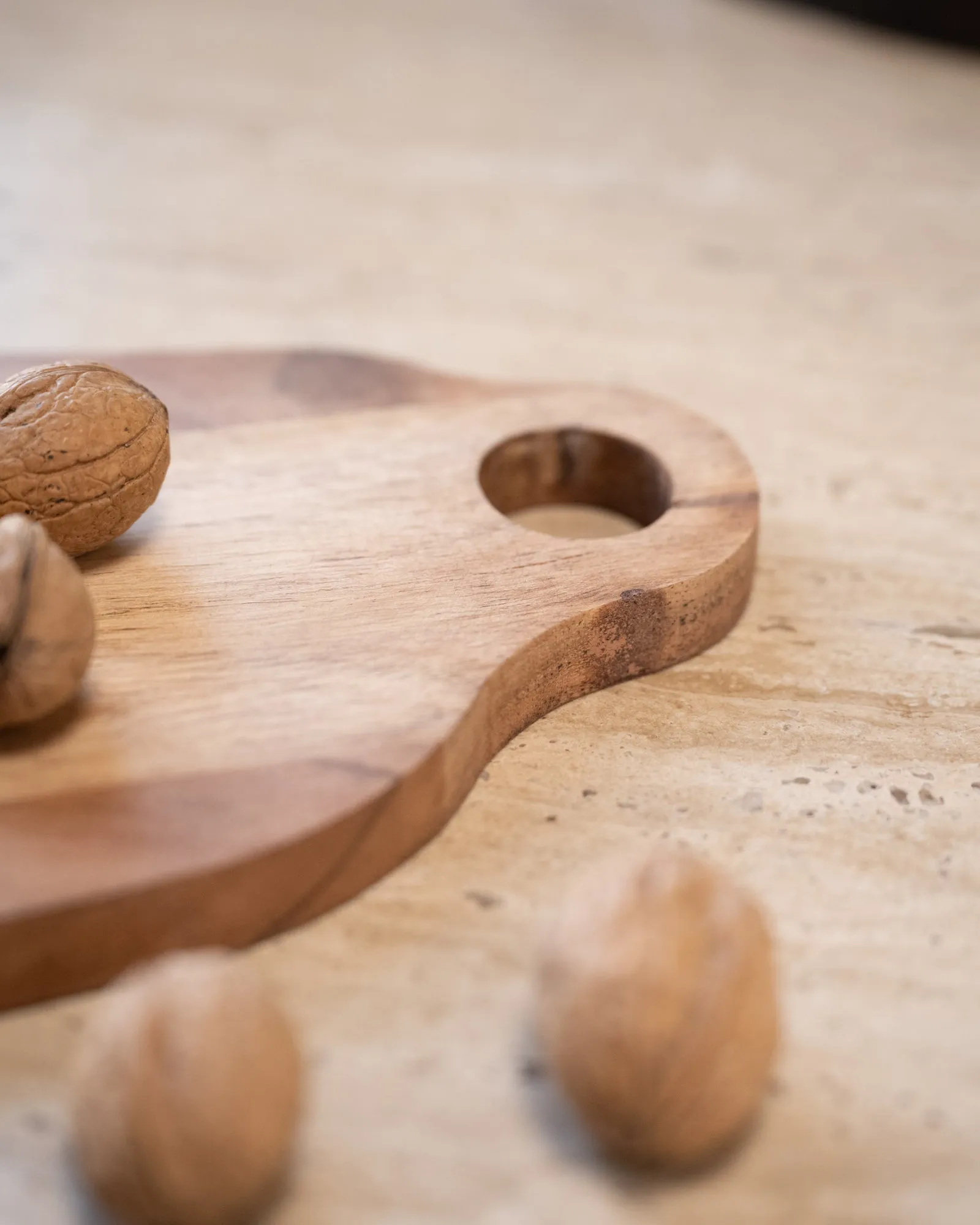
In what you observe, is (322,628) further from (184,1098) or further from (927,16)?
(927,16)

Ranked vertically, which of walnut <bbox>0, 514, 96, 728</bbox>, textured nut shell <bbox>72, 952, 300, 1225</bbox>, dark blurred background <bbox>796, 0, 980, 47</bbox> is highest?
dark blurred background <bbox>796, 0, 980, 47</bbox>

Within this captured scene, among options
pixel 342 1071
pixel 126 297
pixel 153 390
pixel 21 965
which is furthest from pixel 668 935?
pixel 126 297

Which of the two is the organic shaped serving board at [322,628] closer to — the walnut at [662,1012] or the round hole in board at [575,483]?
the round hole in board at [575,483]

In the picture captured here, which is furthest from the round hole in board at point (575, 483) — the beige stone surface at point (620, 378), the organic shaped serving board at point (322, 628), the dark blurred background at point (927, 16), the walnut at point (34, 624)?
the dark blurred background at point (927, 16)

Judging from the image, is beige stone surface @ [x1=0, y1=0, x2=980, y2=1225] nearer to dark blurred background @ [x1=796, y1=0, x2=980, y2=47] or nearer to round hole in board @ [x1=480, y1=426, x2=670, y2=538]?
dark blurred background @ [x1=796, y1=0, x2=980, y2=47]

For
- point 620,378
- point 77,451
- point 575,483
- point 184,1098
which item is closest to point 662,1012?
point 184,1098

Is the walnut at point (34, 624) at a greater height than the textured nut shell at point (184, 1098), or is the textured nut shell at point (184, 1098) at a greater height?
the walnut at point (34, 624)

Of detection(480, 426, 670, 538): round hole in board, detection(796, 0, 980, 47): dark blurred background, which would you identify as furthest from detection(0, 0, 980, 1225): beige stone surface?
detection(480, 426, 670, 538): round hole in board
